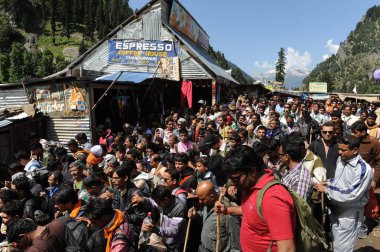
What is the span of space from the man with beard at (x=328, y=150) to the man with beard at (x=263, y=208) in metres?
2.67

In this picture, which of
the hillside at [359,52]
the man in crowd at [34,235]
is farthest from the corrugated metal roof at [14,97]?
the hillside at [359,52]

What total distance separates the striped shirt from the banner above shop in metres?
13.6

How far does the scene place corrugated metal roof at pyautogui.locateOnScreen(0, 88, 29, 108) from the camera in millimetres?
10388

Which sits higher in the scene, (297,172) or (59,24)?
(59,24)

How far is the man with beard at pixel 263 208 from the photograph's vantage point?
6.06 feet

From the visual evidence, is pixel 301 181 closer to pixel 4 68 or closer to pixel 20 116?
pixel 20 116

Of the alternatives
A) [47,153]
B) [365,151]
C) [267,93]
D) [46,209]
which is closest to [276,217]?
[46,209]

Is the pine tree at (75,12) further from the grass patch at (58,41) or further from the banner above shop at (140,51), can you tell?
the banner above shop at (140,51)

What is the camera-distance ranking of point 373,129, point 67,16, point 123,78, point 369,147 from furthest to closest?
point 67,16, point 123,78, point 373,129, point 369,147

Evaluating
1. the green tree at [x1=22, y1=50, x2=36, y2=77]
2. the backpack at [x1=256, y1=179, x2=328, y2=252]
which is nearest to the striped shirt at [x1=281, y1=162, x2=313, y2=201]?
the backpack at [x1=256, y1=179, x2=328, y2=252]

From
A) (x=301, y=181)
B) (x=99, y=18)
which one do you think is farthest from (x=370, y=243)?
(x=99, y=18)

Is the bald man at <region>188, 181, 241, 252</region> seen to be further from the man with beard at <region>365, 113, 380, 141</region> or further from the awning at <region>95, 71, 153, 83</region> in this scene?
the awning at <region>95, 71, 153, 83</region>

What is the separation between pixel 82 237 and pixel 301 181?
91.5 inches

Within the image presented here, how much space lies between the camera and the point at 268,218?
1889mm
